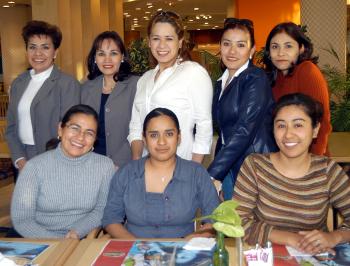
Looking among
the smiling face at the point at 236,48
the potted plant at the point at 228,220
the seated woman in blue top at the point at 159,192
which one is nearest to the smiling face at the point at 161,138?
the seated woman in blue top at the point at 159,192

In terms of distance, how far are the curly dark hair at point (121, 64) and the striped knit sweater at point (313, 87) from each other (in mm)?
1041

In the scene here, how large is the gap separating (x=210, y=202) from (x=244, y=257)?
0.68m

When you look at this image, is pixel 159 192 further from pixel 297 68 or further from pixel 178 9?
pixel 178 9

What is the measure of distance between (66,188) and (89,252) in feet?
2.19

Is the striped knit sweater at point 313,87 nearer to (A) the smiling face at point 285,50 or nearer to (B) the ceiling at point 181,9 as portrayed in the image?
(A) the smiling face at point 285,50

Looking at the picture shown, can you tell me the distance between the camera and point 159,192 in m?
2.42

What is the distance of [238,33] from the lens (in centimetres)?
287


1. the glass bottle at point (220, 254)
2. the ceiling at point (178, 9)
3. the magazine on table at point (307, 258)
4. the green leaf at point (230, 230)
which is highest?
the ceiling at point (178, 9)

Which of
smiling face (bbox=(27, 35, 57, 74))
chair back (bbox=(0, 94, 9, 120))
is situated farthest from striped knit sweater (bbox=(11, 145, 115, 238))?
chair back (bbox=(0, 94, 9, 120))

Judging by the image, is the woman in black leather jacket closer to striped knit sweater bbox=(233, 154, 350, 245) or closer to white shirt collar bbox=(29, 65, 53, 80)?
striped knit sweater bbox=(233, 154, 350, 245)

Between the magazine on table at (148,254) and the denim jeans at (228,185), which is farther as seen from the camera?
the denim jeans at (228,185)

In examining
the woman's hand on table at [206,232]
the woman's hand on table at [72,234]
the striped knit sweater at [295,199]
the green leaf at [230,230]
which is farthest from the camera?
the woman's hand on table at [72,234]

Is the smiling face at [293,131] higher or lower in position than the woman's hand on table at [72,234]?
higher

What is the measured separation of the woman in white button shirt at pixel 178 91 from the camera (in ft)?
9.43
